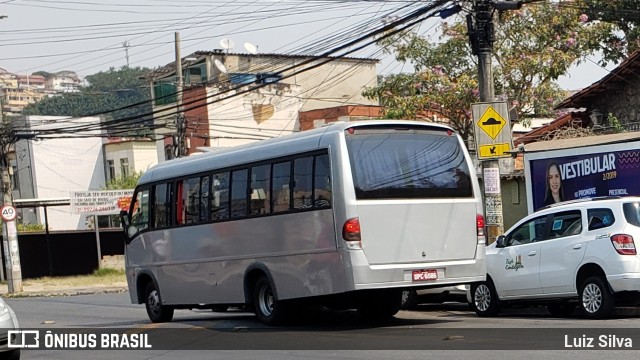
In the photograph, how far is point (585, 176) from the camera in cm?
2147

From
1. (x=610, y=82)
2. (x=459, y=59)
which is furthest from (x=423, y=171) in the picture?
(x=459, y=59)

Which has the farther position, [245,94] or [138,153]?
[138,153]

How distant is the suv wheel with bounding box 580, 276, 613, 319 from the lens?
14875 mm

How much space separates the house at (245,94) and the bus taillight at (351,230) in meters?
39.9

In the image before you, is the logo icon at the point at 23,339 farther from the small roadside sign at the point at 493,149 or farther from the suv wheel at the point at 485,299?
the small roadside sign at the point at 493,149

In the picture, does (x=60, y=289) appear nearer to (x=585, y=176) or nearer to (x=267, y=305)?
(x=585, y=176)

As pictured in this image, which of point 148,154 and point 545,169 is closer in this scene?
point 545,169

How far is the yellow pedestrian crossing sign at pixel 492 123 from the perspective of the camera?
19.5 m

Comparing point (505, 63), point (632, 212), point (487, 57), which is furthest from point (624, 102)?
point (632, 212)

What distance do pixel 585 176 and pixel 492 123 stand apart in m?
3.10

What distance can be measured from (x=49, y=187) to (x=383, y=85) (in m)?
40.9

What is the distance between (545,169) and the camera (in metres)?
22.4

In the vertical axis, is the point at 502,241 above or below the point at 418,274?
above

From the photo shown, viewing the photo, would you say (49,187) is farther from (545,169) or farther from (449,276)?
(449,276)
